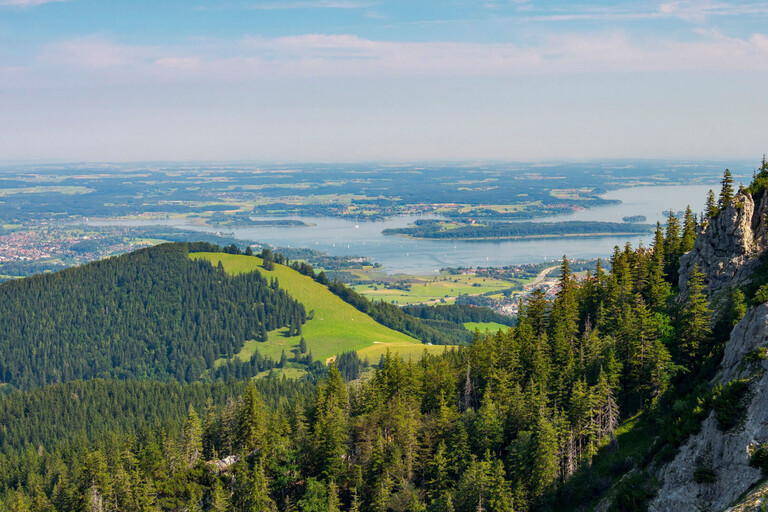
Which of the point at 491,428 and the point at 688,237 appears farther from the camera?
the point at 688,237

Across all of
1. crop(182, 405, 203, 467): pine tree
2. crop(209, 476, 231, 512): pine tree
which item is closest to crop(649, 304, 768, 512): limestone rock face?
crop(209, 476, 231, 512): pine tree

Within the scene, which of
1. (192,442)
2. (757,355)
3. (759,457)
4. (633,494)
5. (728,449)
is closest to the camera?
(759,457)

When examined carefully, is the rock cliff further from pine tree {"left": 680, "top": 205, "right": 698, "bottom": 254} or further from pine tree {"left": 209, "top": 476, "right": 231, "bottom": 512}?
pine tree {"left": 209, "top": 476, "right": 231, "bottom": 512}

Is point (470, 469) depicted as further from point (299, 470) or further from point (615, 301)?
point (615, 301)

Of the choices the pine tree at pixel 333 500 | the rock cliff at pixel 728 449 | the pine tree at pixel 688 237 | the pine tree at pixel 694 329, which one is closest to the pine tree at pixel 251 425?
the pine tree at pixel 333 500

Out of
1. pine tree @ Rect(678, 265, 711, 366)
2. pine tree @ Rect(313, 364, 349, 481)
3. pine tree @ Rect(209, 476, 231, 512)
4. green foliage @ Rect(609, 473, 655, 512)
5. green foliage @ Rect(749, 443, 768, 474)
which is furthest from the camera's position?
pine tree @ Rect(313, 364, 349, 481)

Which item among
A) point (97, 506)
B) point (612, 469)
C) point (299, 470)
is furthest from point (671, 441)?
point (97, 506)

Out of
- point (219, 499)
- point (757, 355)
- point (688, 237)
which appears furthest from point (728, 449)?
point (688, 237)

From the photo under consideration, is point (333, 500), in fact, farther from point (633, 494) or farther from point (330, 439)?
point (633, 494)
